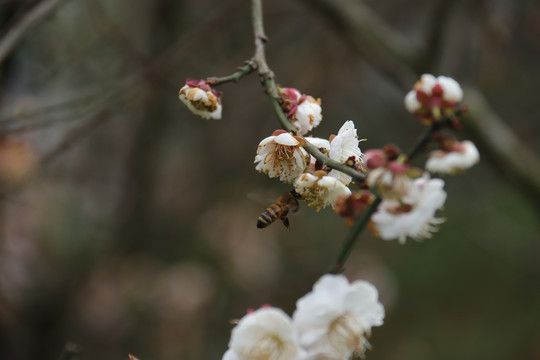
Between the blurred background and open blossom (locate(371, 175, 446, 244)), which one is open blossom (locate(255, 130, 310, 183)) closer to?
open blossom (locate(371, 175, 446, 244))

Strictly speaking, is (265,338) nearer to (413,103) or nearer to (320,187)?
(320,187)

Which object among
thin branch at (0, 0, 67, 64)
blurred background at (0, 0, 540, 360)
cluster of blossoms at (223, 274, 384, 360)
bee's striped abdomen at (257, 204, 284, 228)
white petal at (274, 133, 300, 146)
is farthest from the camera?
blurred background at (0, 0, 540, 360)

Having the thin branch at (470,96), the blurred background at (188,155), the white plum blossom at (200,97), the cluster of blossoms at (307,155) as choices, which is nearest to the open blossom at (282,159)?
the cluster of blossoms at (307,155)

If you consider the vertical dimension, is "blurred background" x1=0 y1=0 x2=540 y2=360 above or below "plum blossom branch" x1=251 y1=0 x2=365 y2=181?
above

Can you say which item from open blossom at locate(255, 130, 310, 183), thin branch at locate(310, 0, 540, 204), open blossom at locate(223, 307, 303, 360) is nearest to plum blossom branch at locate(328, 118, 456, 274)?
open blossom at locate(223, 307, 303, 360)

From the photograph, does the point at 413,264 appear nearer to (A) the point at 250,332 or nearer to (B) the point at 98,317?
(B) the point at 98,317

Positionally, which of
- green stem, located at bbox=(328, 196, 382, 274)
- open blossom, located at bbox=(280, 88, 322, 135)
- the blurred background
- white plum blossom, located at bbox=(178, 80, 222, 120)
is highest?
the blurred background

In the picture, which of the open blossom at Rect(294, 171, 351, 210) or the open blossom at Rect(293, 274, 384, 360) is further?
the open blossom at Rect(294, 171, 351, 210)
